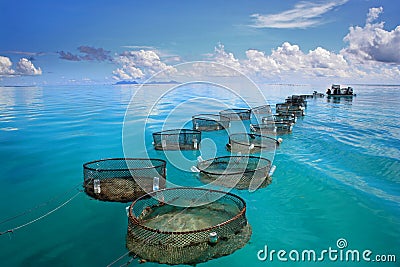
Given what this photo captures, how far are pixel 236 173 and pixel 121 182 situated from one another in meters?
4.11

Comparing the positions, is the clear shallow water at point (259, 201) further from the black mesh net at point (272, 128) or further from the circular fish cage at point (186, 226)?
the black mesh net at point (272, 128)

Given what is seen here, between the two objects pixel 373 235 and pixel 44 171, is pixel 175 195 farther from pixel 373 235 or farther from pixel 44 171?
pixel 44 171

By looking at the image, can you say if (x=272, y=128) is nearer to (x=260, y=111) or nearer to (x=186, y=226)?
(x=260, y=111)

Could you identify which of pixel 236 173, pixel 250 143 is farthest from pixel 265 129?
pixel 236 173

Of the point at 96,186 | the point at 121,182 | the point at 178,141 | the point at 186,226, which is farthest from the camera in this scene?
the point at 178,141

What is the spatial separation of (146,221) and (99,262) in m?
1.59

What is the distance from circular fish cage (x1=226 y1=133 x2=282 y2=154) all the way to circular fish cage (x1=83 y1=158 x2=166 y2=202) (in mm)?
5547

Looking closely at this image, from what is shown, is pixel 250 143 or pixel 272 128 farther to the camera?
pixel 272 128

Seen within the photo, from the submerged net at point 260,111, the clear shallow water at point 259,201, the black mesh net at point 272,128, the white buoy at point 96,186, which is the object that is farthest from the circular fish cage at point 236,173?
the submerged net at point 260,111

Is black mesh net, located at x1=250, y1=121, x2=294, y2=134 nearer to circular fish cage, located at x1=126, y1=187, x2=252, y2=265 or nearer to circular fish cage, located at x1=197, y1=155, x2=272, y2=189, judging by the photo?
circular fish cage, located at x1=197, y1=155, x2=272, y2=189

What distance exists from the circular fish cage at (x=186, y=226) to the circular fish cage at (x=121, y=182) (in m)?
Answer: 1.09

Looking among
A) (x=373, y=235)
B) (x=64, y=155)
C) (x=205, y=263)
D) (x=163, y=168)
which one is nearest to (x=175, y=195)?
(x=163, y=168)

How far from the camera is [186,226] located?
25.8ft

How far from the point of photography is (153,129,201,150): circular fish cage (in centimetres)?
1597
